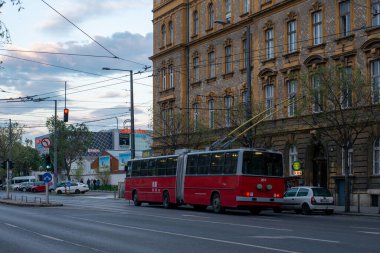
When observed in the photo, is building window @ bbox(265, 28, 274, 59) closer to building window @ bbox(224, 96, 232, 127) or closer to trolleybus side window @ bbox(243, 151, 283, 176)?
building window @ bbox(224, 96, 232, 127)

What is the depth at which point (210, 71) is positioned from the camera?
55.1 meters

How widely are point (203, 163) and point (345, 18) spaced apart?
12558 mm

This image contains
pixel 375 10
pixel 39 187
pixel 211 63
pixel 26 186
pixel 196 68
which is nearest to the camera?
pixel 375 10

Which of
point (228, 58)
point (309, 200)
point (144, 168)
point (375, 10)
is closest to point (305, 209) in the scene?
point (309, 200)

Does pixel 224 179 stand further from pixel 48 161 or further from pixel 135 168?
pixel 48 161

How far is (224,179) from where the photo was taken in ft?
109

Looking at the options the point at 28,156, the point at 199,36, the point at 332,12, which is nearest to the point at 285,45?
the point at 332,12

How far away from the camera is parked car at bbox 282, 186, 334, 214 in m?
33.6

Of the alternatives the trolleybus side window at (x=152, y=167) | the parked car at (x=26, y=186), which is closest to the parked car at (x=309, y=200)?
the trolleybus side window at (x=152, y=167)

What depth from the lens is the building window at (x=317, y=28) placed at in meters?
42.1

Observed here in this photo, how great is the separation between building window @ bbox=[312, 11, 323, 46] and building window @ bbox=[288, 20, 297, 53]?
1.97 meters

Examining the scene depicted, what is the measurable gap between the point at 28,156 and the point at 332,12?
269 feet

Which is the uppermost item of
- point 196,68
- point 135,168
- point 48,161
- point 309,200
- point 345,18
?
point 345,18

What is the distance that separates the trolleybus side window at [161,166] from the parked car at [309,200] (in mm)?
8055
